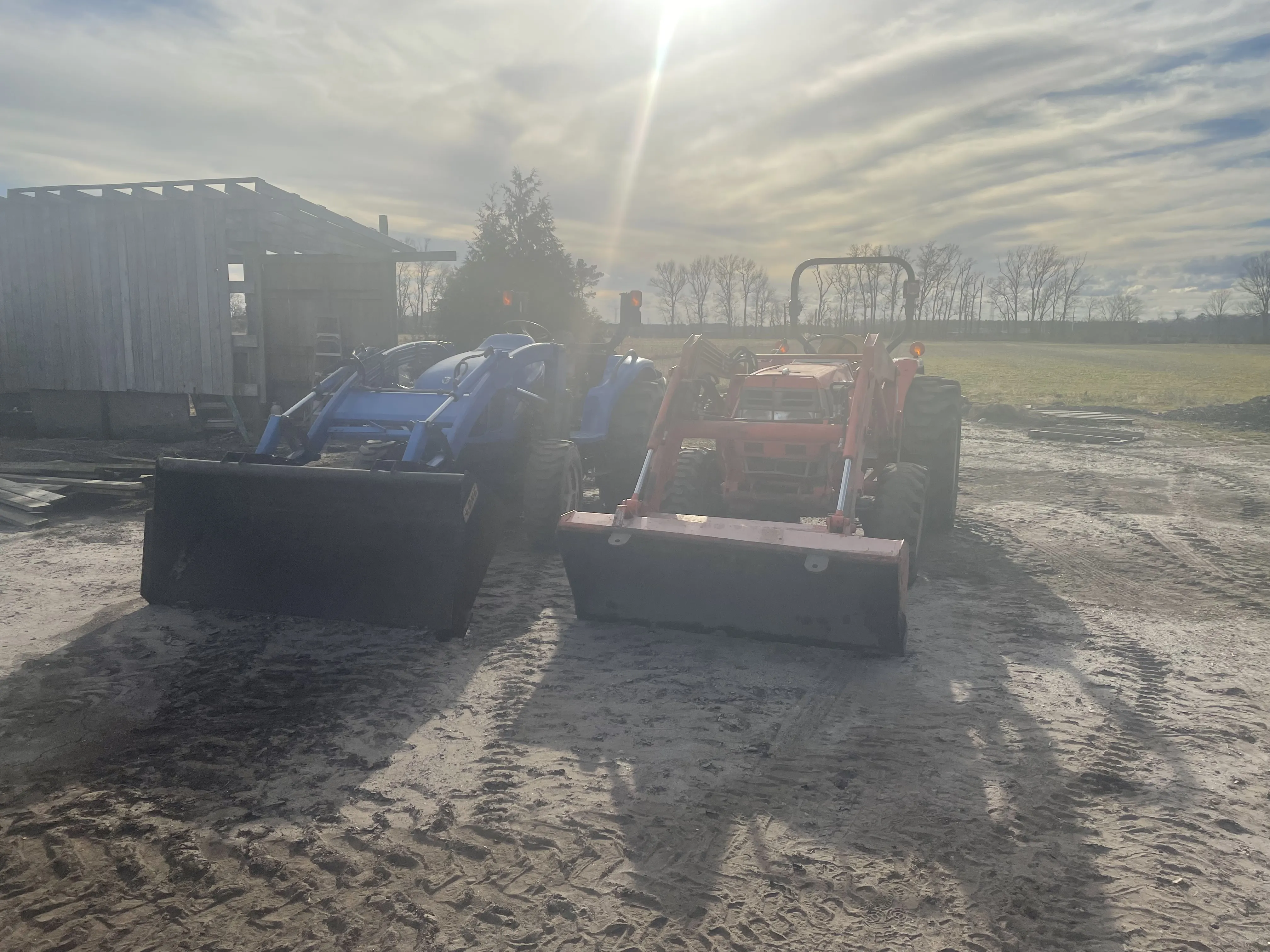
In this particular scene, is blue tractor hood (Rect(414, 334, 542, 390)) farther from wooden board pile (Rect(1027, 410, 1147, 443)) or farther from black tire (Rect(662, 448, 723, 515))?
wooden board pile (Rect(1027, 410, 1147, 443))

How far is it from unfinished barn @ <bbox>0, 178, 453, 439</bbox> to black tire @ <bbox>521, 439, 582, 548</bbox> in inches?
253

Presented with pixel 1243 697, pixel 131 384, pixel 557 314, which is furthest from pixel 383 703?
pixel 557 314

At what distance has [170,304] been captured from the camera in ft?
40.8

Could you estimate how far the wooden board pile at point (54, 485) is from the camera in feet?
25.1

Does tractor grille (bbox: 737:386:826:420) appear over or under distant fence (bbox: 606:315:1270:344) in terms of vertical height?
under

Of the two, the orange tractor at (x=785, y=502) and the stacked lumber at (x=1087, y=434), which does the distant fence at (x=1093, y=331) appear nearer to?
the stacked lumber at (x=1087, y=434)

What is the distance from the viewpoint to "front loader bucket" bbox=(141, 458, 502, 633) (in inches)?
183

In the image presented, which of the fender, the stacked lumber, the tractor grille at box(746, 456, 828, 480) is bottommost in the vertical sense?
the stacked lumber

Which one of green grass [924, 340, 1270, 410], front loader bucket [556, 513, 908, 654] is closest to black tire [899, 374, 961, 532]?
front loader bucket [556, 513, 908, 654]

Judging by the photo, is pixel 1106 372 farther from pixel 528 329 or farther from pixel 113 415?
pixel 113 415

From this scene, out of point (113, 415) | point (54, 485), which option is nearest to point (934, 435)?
point (54, 485)

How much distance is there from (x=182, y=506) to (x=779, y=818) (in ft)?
12.5

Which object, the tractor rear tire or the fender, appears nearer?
the tractor rear tire

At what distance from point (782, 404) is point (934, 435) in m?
1.84
